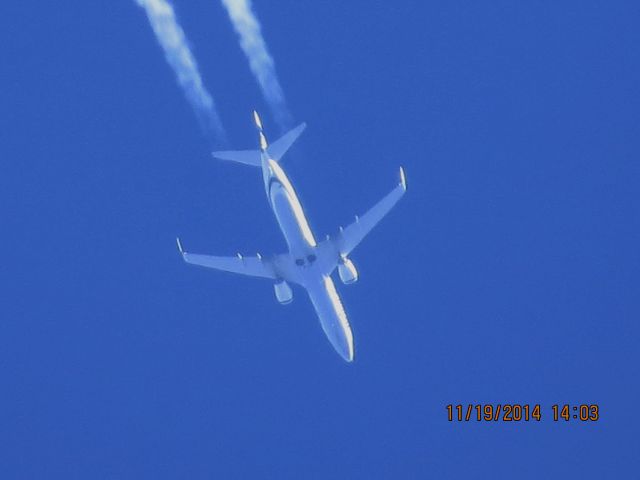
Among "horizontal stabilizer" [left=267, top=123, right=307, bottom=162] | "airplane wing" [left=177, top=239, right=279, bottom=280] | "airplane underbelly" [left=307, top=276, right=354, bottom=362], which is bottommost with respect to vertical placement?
"airplane underbelly" [left=307, top=276, right=354, bottom=362]

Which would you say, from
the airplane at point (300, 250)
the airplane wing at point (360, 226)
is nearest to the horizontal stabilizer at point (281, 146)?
the airplane at point (300, 250)

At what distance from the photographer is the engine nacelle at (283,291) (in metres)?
69.2

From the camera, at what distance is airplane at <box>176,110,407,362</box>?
6600 cm

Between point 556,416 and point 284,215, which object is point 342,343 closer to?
point 284,215

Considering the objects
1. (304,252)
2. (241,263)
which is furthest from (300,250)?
(241,263)

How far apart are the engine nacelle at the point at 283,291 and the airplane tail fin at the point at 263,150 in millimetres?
6566

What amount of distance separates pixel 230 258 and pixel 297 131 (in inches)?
340

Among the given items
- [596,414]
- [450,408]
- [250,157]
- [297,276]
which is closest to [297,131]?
[250,157]

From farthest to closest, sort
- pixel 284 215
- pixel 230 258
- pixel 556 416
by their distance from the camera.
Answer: pixel 556 416
pixel 230 258
pixel 284 215

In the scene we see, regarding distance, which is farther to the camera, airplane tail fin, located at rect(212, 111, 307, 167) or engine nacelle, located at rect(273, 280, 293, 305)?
engine nacelle, located at rect(273, 280, 293, 305)

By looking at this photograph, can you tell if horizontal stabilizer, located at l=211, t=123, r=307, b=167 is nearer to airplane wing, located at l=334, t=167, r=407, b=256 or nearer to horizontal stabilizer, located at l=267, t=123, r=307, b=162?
horizontal stabilizer, located at l=267, t=123, r=307, b=162

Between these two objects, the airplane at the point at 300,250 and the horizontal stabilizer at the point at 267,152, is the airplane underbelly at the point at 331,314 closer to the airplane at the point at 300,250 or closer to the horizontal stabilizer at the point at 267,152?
the airplane at the point at 300,250

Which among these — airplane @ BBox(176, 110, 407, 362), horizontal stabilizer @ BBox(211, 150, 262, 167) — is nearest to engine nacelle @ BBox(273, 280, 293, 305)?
airplane @ BBox(176, 110, 407, 362)

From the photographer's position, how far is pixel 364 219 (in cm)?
6812
